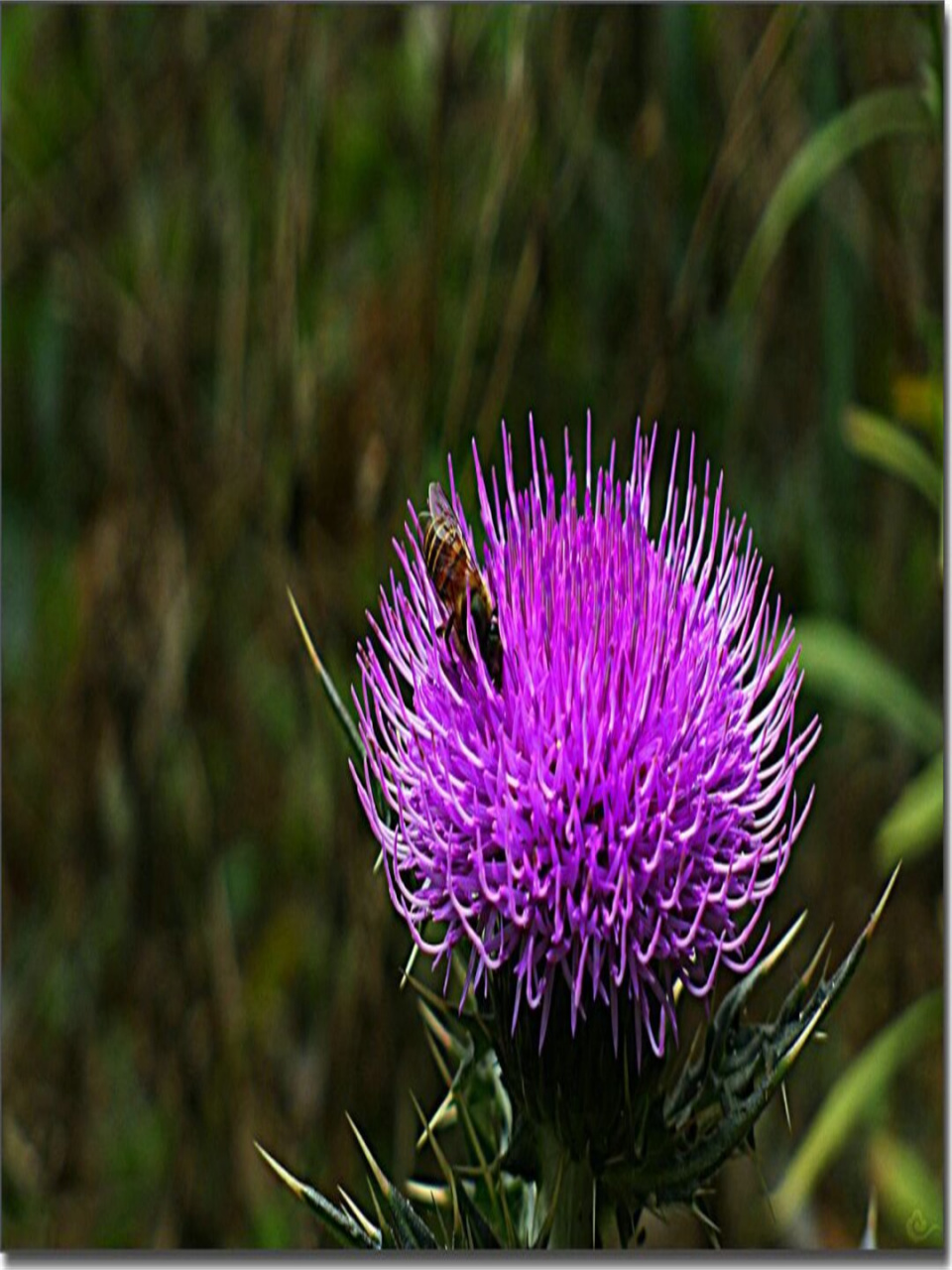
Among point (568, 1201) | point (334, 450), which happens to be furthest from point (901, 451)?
point (568, 1201)

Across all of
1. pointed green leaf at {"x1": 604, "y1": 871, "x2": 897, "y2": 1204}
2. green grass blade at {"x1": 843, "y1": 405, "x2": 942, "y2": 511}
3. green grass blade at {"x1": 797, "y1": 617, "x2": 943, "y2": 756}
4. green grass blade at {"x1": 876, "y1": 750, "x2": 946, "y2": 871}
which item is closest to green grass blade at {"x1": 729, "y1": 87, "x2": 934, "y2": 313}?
green grass blade at {"x1": 843, "y1": 405, "x2": 942, "y2": 511}

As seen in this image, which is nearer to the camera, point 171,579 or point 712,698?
point 712,698

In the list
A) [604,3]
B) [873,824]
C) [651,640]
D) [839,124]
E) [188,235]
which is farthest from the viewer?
[188,235]

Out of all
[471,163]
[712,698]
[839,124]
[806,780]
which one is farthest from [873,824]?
[712,698]

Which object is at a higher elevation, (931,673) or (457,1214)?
(931,673)

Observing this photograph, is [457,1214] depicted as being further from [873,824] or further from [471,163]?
[471,163]

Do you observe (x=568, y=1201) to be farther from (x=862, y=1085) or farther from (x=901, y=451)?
(x=901, y=451)
